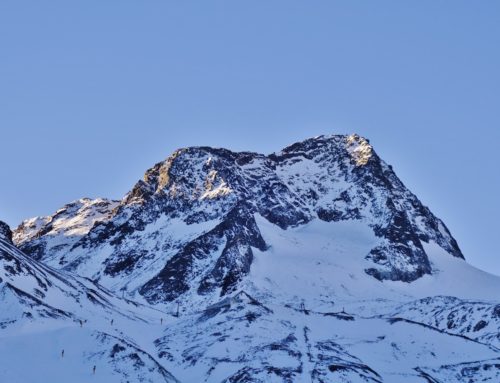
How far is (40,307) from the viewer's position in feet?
518

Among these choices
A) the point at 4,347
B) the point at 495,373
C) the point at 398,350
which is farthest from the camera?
the point at 398,350

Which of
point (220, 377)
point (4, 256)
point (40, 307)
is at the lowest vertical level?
point (220, 377)

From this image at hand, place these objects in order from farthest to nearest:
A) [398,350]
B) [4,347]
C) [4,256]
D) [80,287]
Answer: [80,287] < [4,256] < [398,350] < [4,347]

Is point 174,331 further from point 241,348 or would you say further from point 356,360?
point 356,360

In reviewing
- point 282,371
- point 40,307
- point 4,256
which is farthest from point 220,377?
point 4,256

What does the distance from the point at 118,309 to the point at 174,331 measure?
74.4ft

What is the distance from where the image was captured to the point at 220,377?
472ft

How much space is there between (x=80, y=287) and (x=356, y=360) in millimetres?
67480

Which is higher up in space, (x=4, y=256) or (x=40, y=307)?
(x=4, y=256)

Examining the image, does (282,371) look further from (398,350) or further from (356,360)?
(398,350)

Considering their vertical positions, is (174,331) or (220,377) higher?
(174,331)

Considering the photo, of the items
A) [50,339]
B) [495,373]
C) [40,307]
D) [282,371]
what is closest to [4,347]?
[50,339]

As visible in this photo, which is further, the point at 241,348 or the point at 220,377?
the point at 241,348

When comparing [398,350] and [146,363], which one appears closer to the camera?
[146,363]
